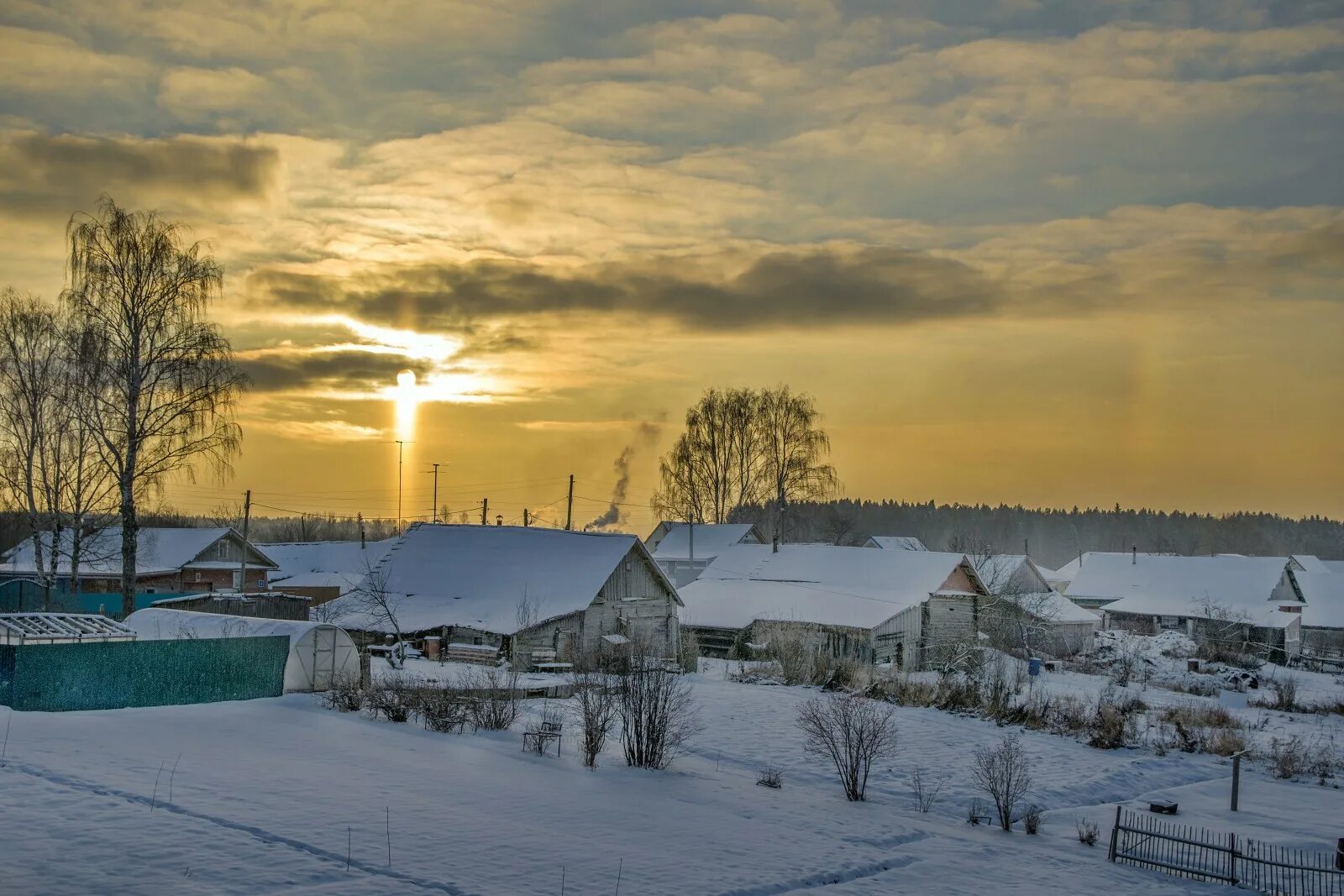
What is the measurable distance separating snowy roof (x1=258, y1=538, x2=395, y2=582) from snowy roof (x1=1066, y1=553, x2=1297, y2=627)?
47.9 m

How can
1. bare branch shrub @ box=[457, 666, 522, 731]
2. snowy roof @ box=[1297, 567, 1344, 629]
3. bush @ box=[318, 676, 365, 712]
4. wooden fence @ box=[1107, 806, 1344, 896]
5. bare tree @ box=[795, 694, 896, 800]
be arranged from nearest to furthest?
wooden fence @ box=[1107, 806, 1344, 896], bare tree @ box=[795, 694, 896, 800], bare branch shrub @ box=[457, 666, 522, 731], bush @ box=[318, 676, 365, 712], snowy roof @ box=[1297, 567, 1344, 629]

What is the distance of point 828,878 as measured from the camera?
1498 cm

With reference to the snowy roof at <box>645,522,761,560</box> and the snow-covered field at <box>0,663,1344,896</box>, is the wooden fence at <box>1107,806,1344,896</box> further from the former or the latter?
the snowy roof at <box>645,522,761,560</box>

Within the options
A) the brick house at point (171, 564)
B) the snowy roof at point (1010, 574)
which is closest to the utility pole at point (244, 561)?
the brick house at point (171, 564)

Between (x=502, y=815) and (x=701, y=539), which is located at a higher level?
(x=701, y=539)

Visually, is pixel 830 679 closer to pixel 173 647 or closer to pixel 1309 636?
pixel 173 647


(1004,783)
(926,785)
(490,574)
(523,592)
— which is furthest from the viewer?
(490,574)

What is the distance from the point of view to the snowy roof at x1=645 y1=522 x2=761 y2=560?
7338 centimetres

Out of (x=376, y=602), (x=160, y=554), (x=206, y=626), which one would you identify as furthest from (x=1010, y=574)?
(x=160, y=554)

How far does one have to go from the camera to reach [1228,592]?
6706cm

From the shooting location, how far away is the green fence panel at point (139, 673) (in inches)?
946

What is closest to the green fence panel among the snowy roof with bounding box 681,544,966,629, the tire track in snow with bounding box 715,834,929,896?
the tire track in snow with bounding box 715,834,929,896

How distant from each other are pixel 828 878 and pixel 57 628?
21.6m

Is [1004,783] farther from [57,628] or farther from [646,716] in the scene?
[57,628]
